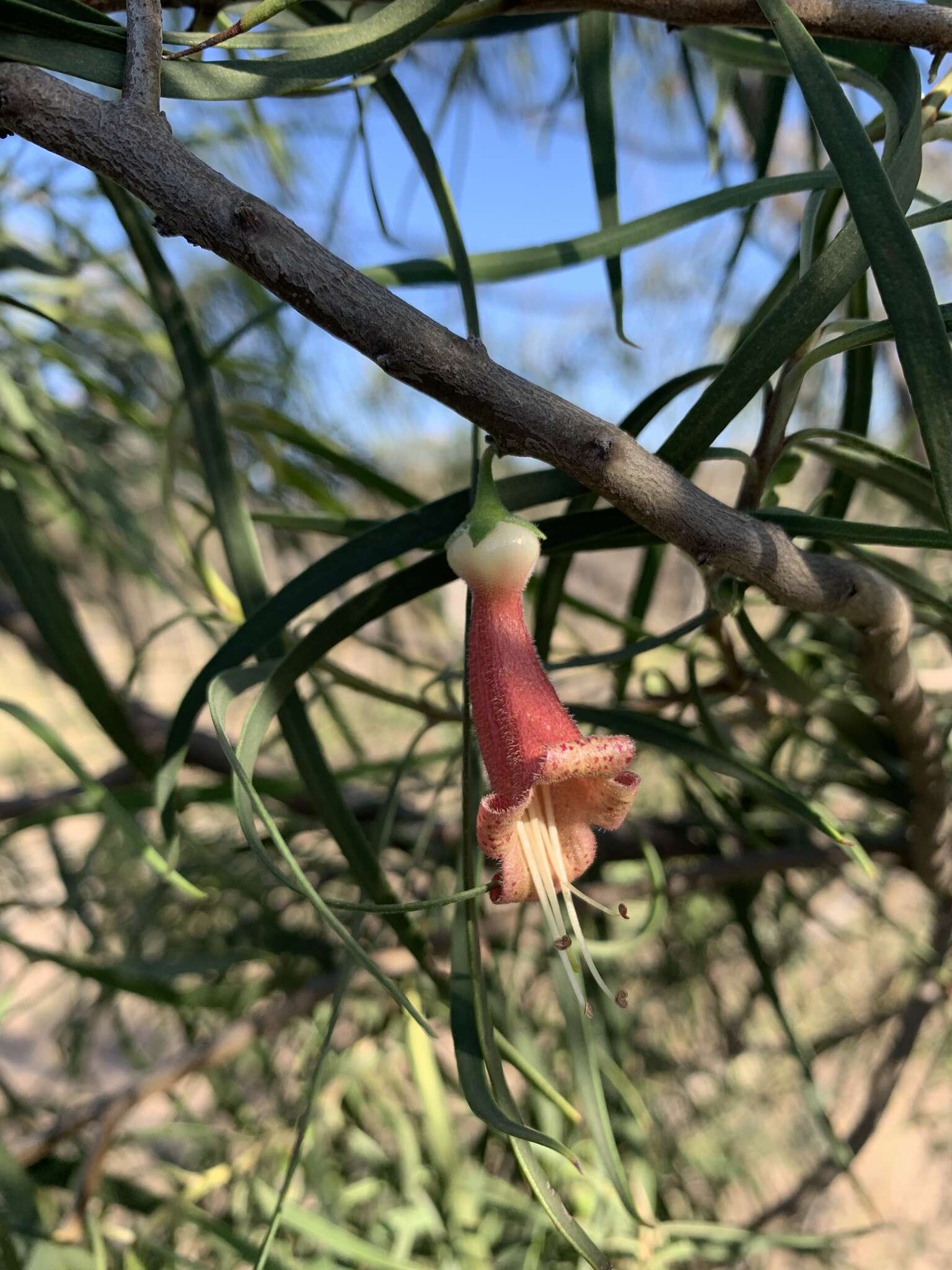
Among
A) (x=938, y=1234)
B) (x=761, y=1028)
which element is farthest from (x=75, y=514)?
(x=938, y=1234)

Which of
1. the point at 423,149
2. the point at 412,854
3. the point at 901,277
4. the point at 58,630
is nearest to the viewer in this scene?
the point at 901,277

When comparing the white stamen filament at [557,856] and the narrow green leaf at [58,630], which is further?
the narrow green leaf at [58,630]

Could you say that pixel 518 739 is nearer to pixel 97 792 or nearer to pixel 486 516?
pixel 486 516

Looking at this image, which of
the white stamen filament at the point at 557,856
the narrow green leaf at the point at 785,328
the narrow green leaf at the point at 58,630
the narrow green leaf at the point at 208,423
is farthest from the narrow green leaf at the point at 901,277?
the narrow green leaf at the point at 58,630

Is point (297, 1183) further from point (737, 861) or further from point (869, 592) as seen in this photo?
point (869, 592)

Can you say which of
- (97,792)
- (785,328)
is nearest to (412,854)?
(97,792)

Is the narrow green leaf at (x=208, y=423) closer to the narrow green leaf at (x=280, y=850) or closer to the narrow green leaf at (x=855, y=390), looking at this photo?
the narrow green leaf at (x=280, y=850)

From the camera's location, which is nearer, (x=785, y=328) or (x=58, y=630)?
(x=785, y=328)

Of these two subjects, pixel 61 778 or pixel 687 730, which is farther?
pixel 61 778
